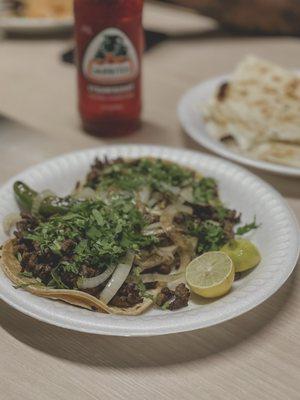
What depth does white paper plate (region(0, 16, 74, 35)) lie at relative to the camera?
2.63 metres

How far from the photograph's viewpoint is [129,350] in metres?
1.07

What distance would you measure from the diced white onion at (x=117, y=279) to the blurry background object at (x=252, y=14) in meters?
1.92

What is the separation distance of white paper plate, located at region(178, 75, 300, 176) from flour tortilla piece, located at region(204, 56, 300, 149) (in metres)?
0.05

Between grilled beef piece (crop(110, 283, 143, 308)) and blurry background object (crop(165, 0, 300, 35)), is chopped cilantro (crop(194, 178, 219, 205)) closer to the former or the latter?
grilled beef piece (crop(110, 283, 143, 308))

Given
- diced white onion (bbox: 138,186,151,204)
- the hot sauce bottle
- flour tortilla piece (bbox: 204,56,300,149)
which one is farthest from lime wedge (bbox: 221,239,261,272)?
the hot sauce bottle

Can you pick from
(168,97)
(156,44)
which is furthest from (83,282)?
(156,44)

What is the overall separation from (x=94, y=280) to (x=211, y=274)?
22 centimetres

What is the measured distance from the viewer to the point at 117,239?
3.83 feet

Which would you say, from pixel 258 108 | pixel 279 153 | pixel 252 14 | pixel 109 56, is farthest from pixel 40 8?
pixel 279 153

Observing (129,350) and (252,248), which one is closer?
(129,350)

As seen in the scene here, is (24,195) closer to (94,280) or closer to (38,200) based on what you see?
(38,200)

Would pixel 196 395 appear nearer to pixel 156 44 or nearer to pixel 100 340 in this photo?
pixel 100 340

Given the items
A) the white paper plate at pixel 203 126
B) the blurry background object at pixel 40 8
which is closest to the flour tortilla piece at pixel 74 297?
the white paper plate at pixel 203 126

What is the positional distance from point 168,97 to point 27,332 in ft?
4.12
